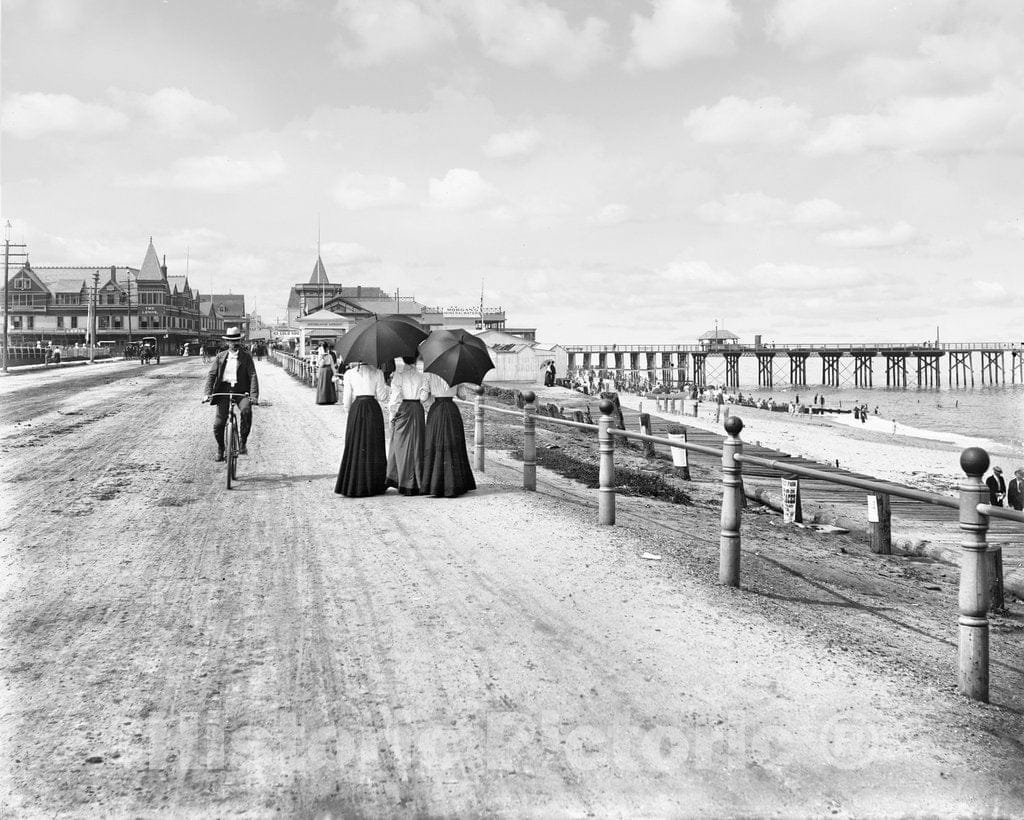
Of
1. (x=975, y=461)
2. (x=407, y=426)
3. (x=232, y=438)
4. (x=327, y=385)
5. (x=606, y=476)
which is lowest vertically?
(x=606, y=476)

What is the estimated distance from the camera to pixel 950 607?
738cm

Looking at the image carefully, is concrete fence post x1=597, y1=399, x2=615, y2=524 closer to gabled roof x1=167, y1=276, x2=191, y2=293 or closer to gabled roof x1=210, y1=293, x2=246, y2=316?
gabled roof x1=167, y1=276, x2=191, y2=293

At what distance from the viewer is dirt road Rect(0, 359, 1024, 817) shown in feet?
11.3

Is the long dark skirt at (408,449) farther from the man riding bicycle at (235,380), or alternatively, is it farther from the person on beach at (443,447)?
the man riding bicycle at (235,380)

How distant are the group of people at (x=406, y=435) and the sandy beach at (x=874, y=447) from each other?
11980mm

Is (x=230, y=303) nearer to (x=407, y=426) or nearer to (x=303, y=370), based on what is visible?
(x=303, y=370)

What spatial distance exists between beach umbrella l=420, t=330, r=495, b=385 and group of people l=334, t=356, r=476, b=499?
0.23 metres

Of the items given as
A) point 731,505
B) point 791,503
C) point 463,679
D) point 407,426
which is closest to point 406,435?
point 407,426

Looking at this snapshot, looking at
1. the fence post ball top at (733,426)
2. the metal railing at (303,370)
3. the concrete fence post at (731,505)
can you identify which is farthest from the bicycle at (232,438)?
the metal railing at (303,370)

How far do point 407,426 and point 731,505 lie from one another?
4623 mm

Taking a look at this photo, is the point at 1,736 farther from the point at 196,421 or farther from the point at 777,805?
the point at 196,421

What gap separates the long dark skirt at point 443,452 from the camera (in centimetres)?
979

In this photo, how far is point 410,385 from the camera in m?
9.73

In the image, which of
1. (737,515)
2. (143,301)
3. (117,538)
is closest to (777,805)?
(737,515)
